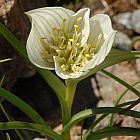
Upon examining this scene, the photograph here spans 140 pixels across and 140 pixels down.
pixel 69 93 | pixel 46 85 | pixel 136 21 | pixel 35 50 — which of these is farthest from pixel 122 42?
pixel 35 50

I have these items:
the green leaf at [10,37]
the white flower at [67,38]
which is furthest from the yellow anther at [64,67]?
the green leaf at [10,37]

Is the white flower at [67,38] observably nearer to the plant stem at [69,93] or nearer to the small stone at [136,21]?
the plant stem at [69,93]

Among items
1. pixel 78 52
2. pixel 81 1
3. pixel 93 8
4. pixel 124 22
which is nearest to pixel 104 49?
pixel 78 52

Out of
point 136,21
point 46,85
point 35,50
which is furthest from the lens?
point 136,21

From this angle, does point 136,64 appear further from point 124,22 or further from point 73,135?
point 73,135

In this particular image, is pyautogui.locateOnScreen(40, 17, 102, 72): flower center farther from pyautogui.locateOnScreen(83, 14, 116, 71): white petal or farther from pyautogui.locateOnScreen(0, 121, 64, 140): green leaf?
pyautogui.locateOnScreen(0, 121, 64, 140): green leaf

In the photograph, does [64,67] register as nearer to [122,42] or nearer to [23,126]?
[23,126]
